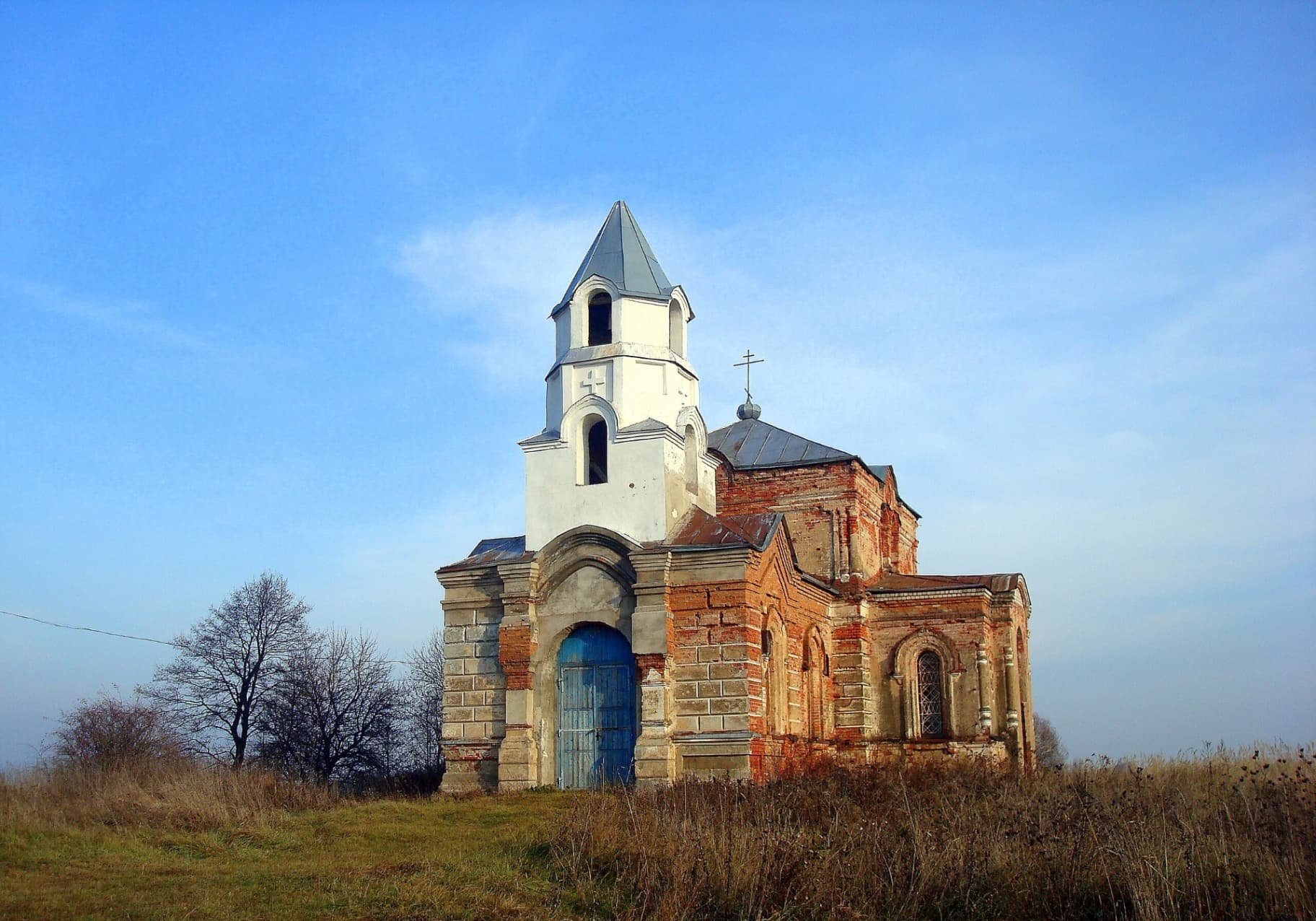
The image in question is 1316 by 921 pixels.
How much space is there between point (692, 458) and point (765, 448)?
15.5ft

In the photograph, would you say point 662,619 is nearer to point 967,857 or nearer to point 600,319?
point 600,319

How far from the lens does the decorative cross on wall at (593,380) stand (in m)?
19.8

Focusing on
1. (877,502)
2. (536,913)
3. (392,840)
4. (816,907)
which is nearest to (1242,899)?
A: (816,907)

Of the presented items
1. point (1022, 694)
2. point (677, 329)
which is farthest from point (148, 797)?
point (1022, 694)

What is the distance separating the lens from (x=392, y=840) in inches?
541

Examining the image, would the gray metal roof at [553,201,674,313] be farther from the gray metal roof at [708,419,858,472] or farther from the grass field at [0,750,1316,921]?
the grass field at [0,750,1316,921]

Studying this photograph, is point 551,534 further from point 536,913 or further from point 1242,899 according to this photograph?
point 1242,899

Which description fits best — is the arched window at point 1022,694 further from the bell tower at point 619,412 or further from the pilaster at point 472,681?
the pilaster at point 472,681

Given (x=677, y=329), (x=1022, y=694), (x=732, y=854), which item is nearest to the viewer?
(x=732, y=854)

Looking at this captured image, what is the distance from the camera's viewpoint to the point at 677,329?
2095cm

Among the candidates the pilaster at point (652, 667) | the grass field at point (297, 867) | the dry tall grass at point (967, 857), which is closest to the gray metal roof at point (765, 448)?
the pilaster at point (652, 667)

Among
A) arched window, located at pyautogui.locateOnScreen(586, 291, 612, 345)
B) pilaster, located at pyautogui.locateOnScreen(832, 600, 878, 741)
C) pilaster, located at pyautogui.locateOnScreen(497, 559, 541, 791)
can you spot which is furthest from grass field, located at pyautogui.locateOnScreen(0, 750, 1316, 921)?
arched window, located at pyautogui.locateOnScreen(586, 291, 612, 345)

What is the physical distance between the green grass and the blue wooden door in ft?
7.09

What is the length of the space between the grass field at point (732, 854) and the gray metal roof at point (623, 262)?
356 inches
